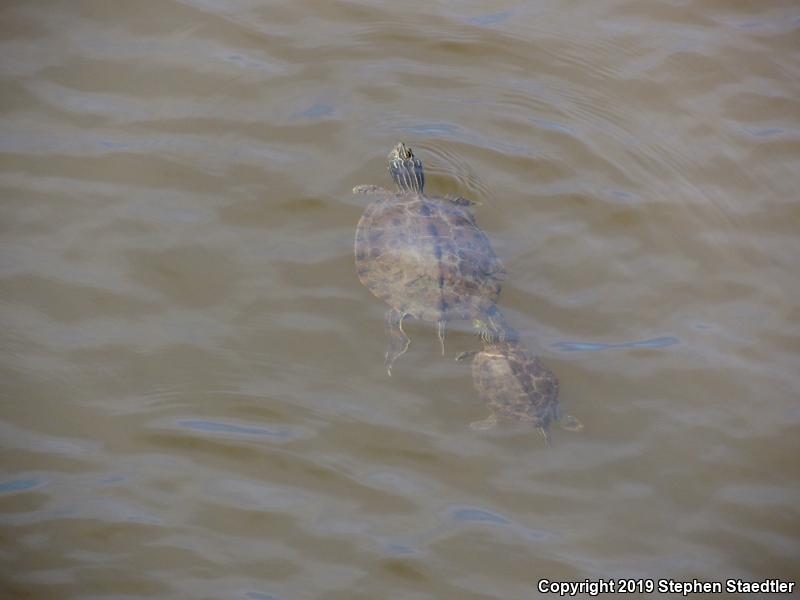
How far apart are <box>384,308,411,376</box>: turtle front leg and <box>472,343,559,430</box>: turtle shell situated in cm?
38

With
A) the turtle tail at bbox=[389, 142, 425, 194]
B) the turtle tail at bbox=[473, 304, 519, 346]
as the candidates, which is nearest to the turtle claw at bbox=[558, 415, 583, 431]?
the turtle tail at bbox=[473, 304, 519, 346]

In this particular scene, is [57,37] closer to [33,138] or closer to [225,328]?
[33,138]

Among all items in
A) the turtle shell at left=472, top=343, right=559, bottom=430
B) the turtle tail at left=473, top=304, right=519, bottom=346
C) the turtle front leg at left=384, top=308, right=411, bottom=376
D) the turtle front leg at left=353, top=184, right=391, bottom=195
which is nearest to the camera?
the turtle shell at left=472, top=343, right=559, bottom=430

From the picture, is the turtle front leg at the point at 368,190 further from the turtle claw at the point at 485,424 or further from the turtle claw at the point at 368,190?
the turtle claw at the point at 485,424

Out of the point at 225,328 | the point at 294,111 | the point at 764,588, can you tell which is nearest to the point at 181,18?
the point at 294,111

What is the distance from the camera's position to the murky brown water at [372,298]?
10.4ft

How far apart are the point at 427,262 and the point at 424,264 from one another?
0.02 meters

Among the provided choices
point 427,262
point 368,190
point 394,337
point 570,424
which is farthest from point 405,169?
point 570,424

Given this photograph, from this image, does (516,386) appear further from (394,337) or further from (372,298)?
(372,298)

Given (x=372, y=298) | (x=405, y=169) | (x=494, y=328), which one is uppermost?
(x=405, y=169)

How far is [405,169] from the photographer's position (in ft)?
14.5

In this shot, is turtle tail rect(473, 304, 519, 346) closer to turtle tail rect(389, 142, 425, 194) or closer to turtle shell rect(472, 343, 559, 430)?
turtle shell rect(472, 343, 559, 430)

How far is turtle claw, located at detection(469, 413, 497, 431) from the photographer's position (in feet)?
11.6

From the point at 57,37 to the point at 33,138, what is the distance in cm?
89
